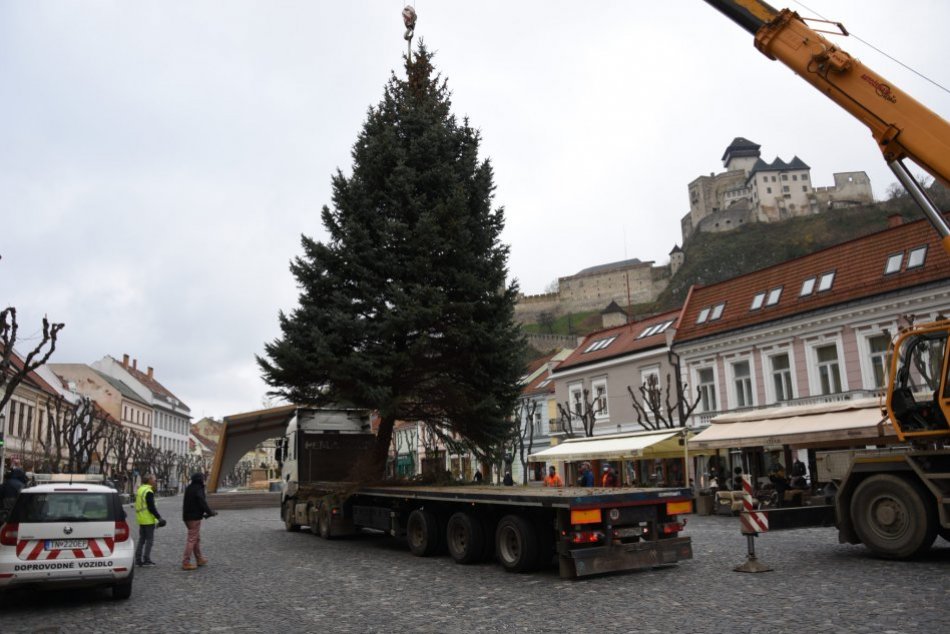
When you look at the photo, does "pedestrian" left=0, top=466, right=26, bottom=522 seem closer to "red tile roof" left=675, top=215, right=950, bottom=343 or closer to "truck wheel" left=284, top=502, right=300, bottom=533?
"truck wheel" left=284, top=502, right=300, bottom=533

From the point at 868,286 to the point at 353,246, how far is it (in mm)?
18683

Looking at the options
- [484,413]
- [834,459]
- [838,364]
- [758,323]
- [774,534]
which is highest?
[758,323]

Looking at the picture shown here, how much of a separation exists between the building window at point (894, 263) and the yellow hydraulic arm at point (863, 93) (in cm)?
1623

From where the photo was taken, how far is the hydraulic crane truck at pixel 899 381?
35.0ft

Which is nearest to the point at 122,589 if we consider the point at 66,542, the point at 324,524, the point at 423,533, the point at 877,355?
the point at 66,542

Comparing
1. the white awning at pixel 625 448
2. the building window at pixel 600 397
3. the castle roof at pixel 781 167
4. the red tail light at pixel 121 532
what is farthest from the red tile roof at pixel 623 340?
the castle roof at pixel 781 167

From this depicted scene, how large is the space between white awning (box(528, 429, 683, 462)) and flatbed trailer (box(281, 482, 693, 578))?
1262 cm

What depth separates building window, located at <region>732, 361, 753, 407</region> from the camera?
102 feet

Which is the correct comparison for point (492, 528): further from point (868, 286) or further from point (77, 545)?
point (868, 286)

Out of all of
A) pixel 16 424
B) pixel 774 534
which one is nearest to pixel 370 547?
pixel 774 534

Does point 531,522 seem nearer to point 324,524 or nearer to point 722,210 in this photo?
point 324,524

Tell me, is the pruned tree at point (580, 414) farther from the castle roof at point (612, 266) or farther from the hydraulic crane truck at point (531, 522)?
the castle roof at point (612, 266)

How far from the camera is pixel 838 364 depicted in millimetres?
27172

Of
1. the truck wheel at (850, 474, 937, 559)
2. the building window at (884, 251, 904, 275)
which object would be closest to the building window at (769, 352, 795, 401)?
the building window at (884, 251, 904, 275)
